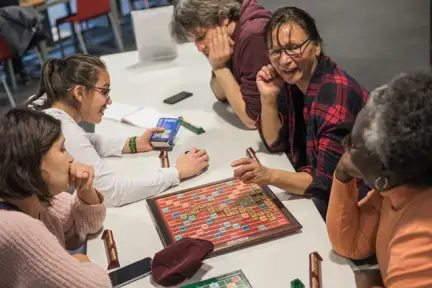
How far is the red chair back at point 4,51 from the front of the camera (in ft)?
14.6

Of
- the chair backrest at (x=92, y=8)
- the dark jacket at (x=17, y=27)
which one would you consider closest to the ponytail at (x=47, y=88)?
the dark jacket at (x=17, y=27)

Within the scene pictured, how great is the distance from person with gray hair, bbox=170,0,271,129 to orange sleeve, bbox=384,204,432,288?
1.02 m

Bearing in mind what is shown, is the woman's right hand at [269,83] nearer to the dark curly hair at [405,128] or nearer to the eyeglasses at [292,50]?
the eyeglasses at [292,50]

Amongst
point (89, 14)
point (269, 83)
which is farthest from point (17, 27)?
point (269, 83)

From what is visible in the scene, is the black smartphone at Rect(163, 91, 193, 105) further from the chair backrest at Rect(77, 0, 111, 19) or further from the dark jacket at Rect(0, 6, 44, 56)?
the chair backrest at Rect(77, 0, 111, 19)

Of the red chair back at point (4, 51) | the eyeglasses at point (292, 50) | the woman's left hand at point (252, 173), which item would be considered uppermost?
the eyeglasses at point (292, 50)

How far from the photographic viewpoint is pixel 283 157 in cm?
188

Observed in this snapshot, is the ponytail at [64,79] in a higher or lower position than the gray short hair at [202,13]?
lower

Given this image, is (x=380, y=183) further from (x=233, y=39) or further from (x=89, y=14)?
(x=89, y=14)

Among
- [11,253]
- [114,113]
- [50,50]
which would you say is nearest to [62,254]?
[11,253]

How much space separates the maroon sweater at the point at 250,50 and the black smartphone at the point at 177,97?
38cm

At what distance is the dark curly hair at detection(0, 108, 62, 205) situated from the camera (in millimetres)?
1234

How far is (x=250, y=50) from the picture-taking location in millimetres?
2074

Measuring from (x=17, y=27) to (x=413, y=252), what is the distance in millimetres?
4190
